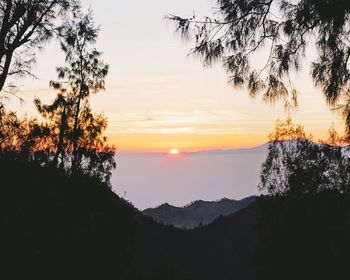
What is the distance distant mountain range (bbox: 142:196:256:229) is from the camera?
11756 cm

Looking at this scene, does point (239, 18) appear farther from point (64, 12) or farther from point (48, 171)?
point (64, 12)

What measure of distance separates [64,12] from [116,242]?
830cm

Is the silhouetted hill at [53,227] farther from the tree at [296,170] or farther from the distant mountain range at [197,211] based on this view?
the distant mountain range at [197,211]

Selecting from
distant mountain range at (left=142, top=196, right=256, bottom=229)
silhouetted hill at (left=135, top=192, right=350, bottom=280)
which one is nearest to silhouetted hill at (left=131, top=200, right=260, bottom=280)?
silhouetted hill at (left=135, top=192, right=350, bottom=280)

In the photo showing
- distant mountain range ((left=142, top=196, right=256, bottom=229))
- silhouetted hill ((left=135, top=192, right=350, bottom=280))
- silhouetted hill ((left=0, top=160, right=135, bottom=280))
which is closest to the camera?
silhouetted hill ((left=0, top=160, right=135, bottom=280))

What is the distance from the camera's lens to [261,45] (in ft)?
30.6

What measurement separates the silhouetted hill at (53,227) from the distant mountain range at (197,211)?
10016 centimetres


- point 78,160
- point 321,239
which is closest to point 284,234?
point 321,239

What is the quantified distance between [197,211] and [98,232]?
114m

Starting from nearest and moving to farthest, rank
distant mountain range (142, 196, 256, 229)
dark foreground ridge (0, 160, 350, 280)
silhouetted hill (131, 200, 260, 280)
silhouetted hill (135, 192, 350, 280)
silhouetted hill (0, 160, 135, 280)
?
silhouetted hill (0, 160, 135, 280) < dark foreground ridge (0, 160, 350, 280) < silhouetted hill (135, 192, 350, 280) < silhouetted hill (131, 200, 260, 280) < distant mountain range (142, 196, 256, 229)

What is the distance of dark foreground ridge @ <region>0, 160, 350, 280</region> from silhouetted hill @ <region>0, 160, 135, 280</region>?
2 cm

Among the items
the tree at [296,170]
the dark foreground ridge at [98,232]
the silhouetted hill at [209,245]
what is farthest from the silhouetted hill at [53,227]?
the silhouetted hill at [209,245]

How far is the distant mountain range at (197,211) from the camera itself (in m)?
118

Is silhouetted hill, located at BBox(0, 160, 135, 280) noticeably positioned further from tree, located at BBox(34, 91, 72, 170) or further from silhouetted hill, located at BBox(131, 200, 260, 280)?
silhouetted hill, located at BBox(131, 200, 260, 280)
